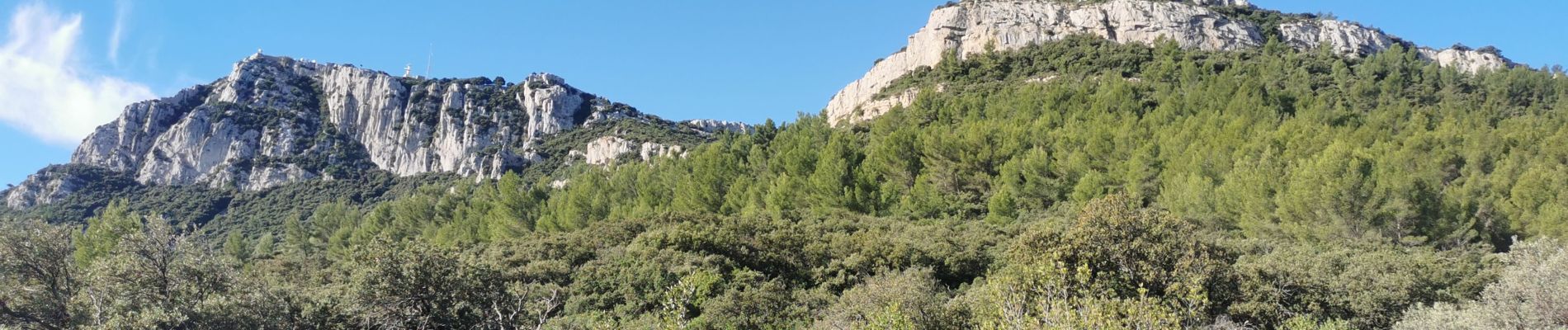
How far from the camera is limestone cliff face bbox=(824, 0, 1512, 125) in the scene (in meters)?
81.6

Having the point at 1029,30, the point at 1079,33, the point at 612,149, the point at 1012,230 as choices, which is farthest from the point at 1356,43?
the point at 612,149

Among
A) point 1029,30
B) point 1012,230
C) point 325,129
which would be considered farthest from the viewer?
point 325,129

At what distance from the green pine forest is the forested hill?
11cm

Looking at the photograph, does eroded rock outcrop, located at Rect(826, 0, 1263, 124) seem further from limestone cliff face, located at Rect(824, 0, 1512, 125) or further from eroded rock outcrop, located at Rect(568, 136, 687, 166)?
eroded rock outcrop, located at Rect(568, 136, 687, 166)

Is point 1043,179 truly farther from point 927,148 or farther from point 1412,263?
point 1412,263

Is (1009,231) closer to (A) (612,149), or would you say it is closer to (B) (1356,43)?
(B) (1356,43)

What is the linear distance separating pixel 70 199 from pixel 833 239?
392 feet

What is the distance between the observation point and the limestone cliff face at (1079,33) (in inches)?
3214

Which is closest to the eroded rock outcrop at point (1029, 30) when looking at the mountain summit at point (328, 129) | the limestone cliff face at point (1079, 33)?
the limestone cliff face at point (1079, 33)

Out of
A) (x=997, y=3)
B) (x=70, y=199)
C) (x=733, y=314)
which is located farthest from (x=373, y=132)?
(x=733, y=314)

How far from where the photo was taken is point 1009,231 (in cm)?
3409

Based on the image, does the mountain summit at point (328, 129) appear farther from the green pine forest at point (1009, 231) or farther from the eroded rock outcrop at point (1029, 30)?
the green pine forest at point (1009, 231)

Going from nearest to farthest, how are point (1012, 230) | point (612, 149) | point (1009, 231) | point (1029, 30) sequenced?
point (1009, 231) < point (1012, 230) < point (1029, 30) < point (612, 149)

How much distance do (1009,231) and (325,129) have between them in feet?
Result: 409
